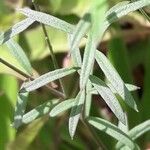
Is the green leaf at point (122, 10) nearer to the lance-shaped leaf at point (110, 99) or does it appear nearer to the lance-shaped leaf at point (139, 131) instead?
the lance-shaped leaf at point (110, 99)

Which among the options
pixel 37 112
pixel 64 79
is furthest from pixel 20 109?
pixel 64 79

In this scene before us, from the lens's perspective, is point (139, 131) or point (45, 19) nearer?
point (45, 19)

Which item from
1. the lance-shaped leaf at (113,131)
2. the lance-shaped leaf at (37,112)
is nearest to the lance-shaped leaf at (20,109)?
the lance-shaped leaf at (37,112)

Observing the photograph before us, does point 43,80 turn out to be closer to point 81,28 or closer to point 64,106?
point 64,106

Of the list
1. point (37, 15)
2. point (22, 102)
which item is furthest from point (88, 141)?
point (37, 15)

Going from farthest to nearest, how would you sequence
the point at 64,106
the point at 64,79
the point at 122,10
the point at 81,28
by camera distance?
the point at 64,79 → the point at 64,106 → the point at 122,10 → the point at 81,28

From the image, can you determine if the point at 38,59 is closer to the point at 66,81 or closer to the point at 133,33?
the point at 66,81

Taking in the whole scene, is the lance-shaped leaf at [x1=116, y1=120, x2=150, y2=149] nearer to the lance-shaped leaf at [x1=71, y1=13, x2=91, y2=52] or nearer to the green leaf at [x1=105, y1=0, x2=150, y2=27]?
the green leaf at [x1=105, y1=0, x2=150, y2=27]

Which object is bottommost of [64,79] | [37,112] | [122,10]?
[64,79]
